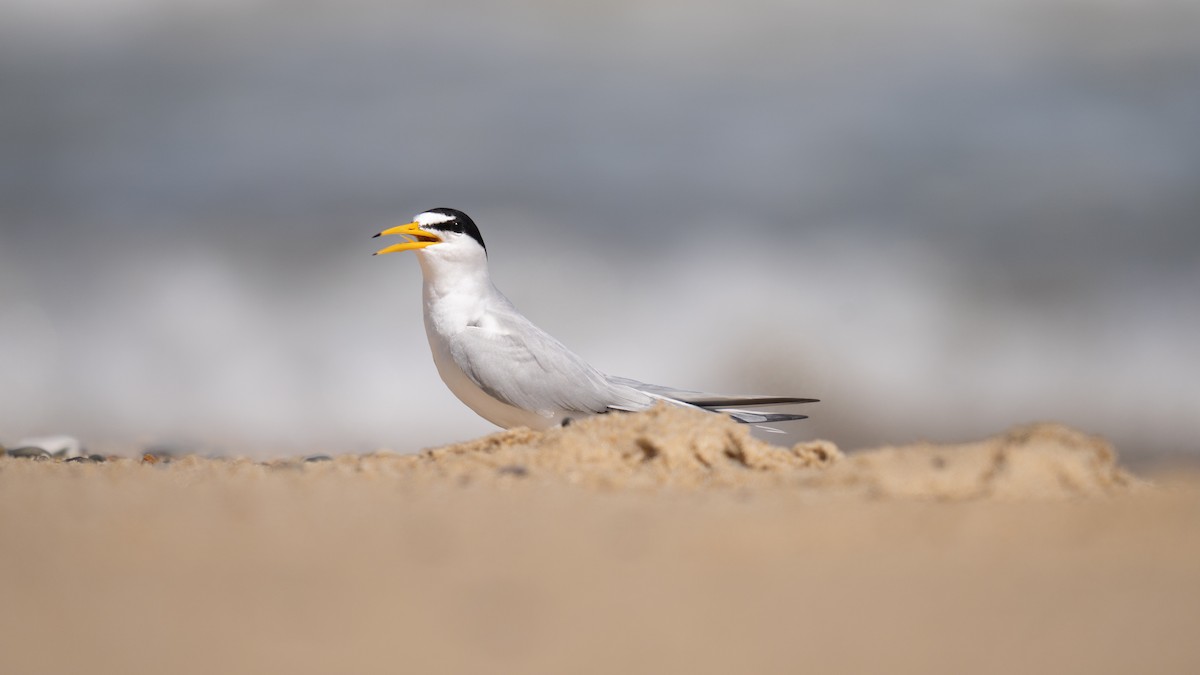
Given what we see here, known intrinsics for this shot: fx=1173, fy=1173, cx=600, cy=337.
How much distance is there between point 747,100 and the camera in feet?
41.3

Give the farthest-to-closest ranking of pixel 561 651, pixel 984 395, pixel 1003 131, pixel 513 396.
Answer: pixel 1003 131
pixel 984 395
pixel 513 396
pixel 561 651

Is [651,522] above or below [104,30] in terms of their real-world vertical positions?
below

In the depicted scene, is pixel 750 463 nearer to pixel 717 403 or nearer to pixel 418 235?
pixel 717 403

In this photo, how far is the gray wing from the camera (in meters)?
5.15

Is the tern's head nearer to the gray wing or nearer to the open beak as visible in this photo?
the open beak

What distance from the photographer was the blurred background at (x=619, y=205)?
33.0 ft

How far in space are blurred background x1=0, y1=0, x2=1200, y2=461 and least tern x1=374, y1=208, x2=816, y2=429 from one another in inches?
156

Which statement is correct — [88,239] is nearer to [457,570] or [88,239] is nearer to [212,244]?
[212,244]

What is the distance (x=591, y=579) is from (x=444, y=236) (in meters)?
3.73

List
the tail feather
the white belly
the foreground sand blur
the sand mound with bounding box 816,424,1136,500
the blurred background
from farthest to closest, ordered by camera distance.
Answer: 1. the blurred background
2. the white belly
3. the tail feather
4. the sand mound with bounding box 816,424,1136,500
5. the foreground sand blur

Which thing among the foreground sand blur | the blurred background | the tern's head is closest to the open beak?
the tern's head

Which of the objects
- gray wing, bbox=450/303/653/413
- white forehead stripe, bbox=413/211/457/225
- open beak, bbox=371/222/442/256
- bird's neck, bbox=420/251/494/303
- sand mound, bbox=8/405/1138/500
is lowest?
sand mound, bbox=8/405/1138/500

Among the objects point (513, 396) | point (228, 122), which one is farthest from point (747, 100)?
point (513, 396)

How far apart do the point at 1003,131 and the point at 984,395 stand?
3297 millimetres
